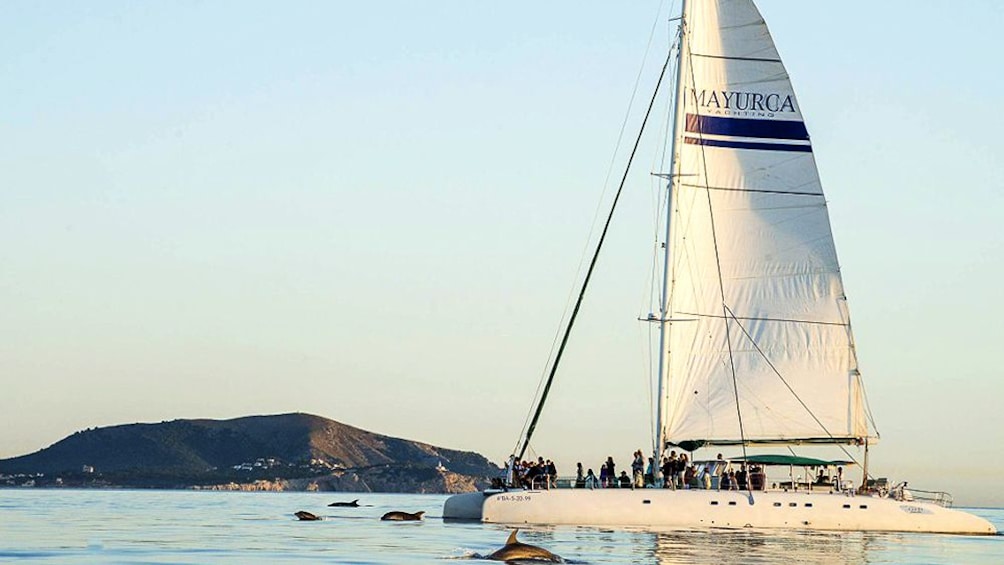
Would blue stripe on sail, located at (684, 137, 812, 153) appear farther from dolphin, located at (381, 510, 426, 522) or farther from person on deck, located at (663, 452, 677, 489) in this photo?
dolphin, located at (381, 510, 426, 522)

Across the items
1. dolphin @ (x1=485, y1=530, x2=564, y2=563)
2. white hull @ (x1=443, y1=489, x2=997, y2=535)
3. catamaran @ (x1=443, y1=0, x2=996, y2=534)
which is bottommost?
dolphin @ (x1=485, y1=530, x2=564, y2=563)

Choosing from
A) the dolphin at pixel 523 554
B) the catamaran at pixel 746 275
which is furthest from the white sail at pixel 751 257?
the dolphin at pixel 523 554

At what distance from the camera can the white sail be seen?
57750 mm

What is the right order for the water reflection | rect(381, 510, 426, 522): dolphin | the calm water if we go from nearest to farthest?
the calm water → the water reflection → rect(381, 510, 426, 522): dolphin

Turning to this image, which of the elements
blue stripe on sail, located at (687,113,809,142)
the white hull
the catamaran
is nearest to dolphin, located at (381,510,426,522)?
the catamaran

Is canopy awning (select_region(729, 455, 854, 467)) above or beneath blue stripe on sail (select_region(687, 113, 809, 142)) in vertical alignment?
beneath

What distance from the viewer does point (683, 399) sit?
57219 mm

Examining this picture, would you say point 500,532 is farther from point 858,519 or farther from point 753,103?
point 753,103

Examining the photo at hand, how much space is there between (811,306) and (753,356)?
8.75ft

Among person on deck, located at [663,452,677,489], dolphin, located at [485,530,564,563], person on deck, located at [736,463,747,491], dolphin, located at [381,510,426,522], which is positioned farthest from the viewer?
dolphin, located at [381,510,426,522]

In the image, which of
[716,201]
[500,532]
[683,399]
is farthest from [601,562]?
→ [716,201]

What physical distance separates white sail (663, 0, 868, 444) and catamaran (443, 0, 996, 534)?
0.11 ft

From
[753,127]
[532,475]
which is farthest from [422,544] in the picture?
[753,127]

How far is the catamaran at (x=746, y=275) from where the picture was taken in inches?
2259
